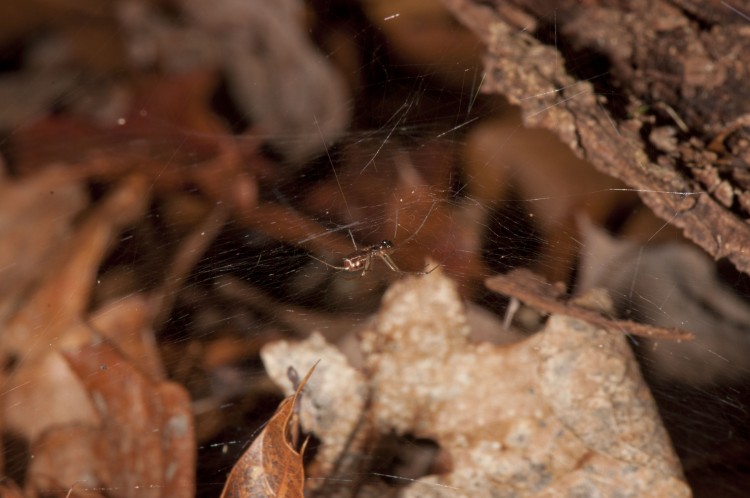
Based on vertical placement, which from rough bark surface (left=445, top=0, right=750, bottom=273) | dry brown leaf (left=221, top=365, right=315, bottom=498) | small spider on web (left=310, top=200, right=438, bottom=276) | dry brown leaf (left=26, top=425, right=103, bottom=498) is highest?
rough bark surface (left=445, top=0, right=750, bottom=273)

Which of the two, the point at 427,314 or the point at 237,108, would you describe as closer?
the point at 427,314

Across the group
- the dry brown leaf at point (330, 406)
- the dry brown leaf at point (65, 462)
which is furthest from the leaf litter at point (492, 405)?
the dry brown leaf at point (65, 462)

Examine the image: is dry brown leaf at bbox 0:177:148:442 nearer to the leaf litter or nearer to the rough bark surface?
the leaf litter

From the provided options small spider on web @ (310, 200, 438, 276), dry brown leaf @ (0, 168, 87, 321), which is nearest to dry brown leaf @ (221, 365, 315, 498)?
small spider on web @ (310, 200, 438, 276)

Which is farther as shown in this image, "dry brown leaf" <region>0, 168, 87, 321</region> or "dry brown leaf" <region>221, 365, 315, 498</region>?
"dry brown leaf" <region>0, 168, 87, 321</region>

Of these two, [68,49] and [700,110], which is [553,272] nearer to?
[700,110]

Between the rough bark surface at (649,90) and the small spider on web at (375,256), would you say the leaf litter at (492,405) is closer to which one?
the small spider on web at (375,256)

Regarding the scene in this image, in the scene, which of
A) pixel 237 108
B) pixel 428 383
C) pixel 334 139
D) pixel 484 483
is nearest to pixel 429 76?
pixel 334 139

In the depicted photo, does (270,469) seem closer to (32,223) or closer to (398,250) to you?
(398,250)

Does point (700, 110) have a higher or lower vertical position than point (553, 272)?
higher
